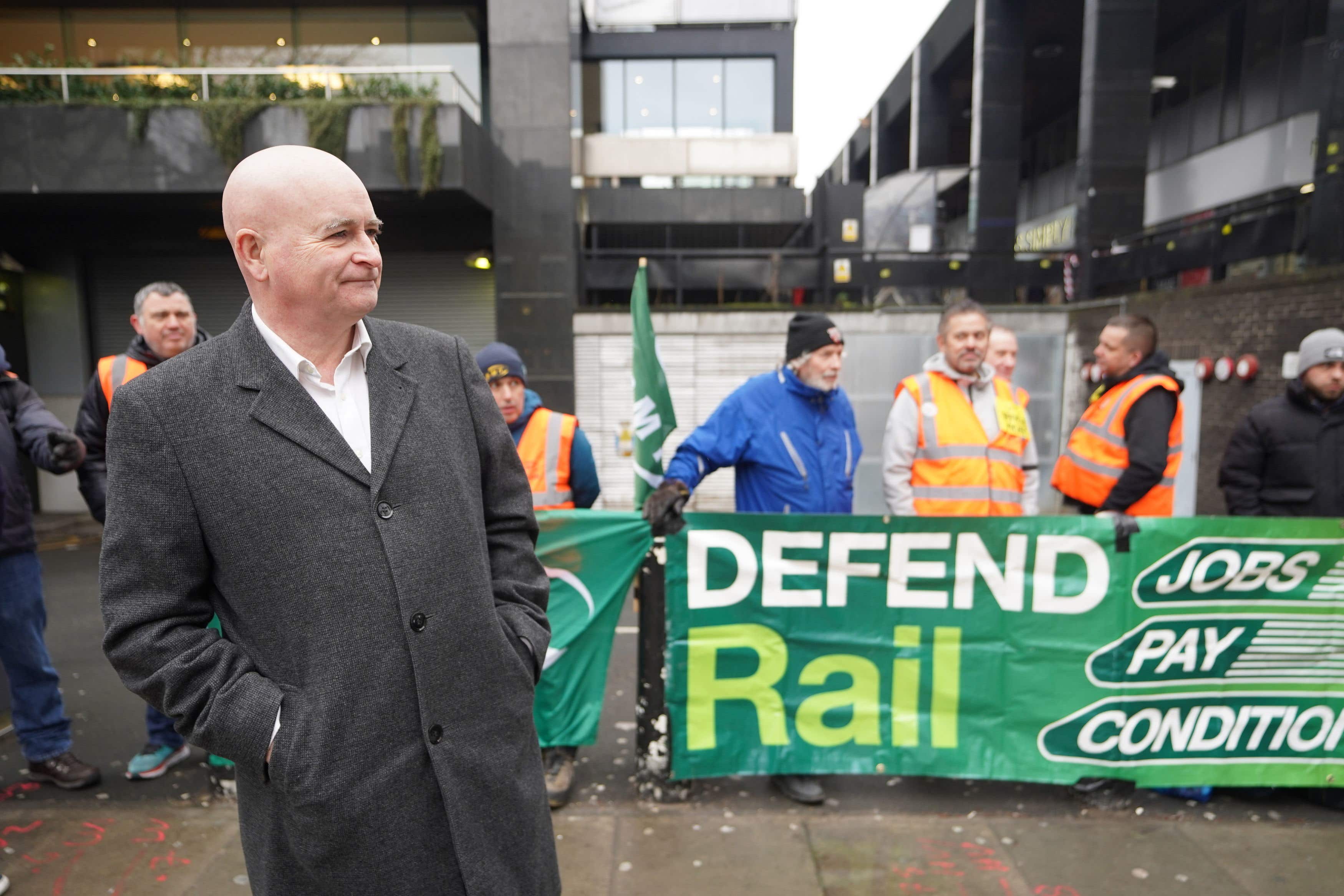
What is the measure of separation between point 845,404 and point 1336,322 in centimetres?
Answer: 617

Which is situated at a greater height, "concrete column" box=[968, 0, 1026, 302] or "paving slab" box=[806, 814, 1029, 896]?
"concrete column" box=[968, 0, 1026, 302]

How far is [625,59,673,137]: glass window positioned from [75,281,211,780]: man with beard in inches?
695

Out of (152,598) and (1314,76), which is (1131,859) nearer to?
(152,598)

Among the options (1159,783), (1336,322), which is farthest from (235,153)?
(1336,322)

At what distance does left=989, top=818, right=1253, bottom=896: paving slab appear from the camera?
305 centimetres

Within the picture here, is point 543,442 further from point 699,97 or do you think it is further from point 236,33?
point 699,97

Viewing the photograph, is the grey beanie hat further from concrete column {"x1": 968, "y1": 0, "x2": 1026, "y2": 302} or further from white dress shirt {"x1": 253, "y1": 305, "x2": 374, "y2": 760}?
concrete column {"x1": 968, "y1": 0, "x2": 1026, "y2": 302}

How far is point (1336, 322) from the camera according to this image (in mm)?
7273

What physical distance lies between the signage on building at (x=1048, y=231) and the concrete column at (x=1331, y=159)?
6.59 m

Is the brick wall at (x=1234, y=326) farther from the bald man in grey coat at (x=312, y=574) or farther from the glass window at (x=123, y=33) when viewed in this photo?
the glass window at (x=123, y=33)

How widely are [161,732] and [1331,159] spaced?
36.1 ft

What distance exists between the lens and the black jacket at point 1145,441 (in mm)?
4090

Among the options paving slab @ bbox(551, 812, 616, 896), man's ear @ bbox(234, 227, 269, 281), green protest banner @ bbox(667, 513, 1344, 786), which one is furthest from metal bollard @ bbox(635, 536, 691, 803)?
man's ear @ bbox(234, 227, 269, 281)

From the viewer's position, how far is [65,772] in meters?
3.79
